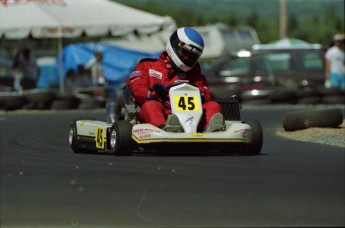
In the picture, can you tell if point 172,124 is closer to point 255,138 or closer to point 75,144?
point 255,138

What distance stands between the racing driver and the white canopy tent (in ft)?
43.9

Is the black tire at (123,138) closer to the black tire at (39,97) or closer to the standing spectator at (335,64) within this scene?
the black tire at (39,97)

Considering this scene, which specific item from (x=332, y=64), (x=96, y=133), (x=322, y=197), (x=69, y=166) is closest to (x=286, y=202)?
(x=322, y=197)

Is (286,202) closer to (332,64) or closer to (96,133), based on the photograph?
(96,133)

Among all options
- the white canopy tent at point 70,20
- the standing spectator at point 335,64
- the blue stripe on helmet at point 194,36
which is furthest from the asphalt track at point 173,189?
the white canopy tent at point 70,20

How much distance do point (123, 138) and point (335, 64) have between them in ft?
46.8

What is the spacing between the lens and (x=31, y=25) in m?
24.3

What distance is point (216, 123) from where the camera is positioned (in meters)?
10.4

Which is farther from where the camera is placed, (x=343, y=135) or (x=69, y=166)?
(x=343, y=135)

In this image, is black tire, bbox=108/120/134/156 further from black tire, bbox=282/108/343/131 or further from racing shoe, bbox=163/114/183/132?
black tire, bbox=282/108/343/131

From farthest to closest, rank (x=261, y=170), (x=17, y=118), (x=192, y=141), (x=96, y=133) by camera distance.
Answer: (x=17, y=118), (x=96, y=133), (x=192, y=141), (x=261, y=170)

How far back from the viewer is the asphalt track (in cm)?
667

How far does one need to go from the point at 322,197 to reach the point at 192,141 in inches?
116

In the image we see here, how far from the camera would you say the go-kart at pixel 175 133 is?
401 inches
